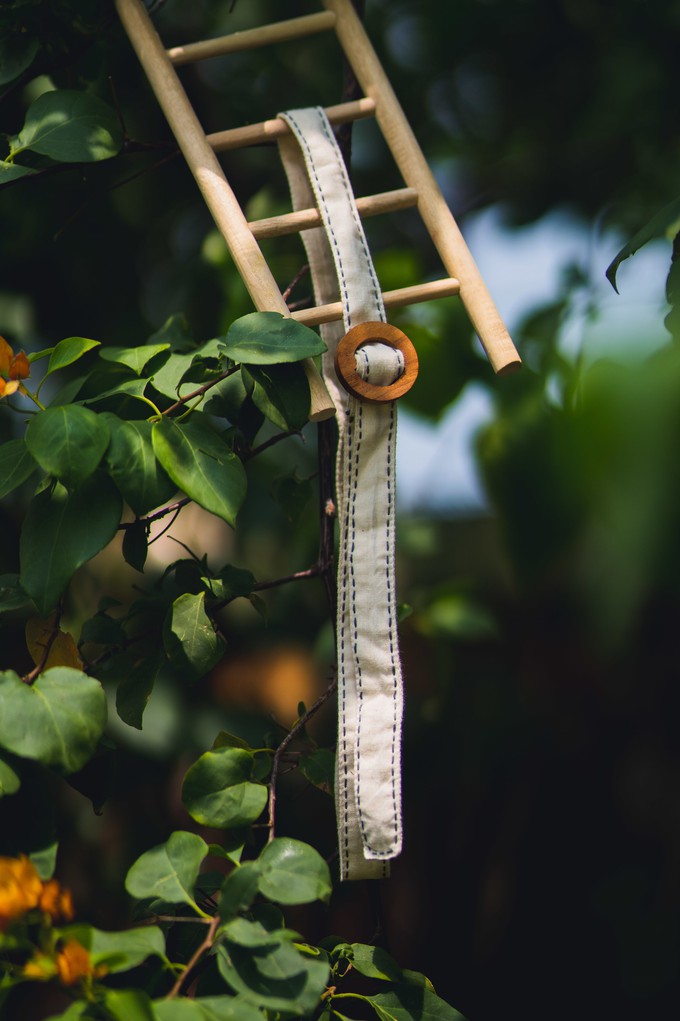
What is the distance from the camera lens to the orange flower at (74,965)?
455 millimetres

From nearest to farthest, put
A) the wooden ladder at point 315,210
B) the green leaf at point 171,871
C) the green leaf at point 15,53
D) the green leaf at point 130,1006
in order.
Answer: the green leaf at point 130,1006 → the green leaf at point 171,871 → the wooden ladder at point 315,210 → the green leaf at point 15,53

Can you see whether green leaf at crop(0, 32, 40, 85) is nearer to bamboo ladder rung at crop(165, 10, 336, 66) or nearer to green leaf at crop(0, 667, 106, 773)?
bamboo ladder rung at crop(165, 10, 336, 66)

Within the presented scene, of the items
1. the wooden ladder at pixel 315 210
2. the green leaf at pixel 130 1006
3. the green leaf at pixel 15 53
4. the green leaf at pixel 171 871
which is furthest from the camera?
the green leaf at pixel 15 53

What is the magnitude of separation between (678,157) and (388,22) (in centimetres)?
52

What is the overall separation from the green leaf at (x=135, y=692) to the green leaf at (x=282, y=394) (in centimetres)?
21

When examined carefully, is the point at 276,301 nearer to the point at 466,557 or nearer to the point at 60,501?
the point at 60,501

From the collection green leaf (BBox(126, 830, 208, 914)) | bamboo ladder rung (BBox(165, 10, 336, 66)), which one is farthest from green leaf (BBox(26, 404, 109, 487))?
bamboo ladder rung (BBox(165, 10, 336, 66))

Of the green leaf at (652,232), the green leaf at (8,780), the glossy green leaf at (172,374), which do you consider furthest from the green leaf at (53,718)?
the green leaf at (652,232)

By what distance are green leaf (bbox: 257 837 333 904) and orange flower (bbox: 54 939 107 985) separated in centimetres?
10

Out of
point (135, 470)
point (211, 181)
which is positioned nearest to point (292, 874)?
point (135, 470)

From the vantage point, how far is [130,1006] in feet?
1.42

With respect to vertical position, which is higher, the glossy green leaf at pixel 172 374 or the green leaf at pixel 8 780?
the glossy green leaf at pixel 172 374

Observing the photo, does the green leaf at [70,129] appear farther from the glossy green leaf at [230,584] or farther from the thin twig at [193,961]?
the thin twig at [193,961]

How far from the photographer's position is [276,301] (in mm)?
625
